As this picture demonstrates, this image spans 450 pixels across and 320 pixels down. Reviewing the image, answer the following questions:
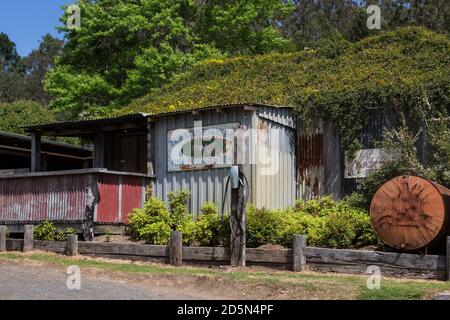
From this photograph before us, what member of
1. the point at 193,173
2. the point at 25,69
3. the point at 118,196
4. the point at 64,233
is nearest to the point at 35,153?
the point at 118,196

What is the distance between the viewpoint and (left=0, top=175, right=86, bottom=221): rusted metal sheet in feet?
57.1

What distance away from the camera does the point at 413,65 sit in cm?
1930

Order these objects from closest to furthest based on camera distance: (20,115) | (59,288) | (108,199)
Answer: (59,288) < (108,199) < (20,115)

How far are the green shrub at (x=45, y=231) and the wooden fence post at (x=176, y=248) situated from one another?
4.12m

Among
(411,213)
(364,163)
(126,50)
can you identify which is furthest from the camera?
(126,50)

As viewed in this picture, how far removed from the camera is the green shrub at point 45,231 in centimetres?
1742

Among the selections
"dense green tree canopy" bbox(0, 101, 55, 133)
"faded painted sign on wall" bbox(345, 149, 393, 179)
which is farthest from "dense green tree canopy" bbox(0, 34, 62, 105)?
"faded painted sign on wall" bbox(345, 149, 393, 179)

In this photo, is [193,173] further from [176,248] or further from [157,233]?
[176,248]

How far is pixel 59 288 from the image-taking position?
11945 mm

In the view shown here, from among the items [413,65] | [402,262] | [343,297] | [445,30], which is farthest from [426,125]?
[445,30]

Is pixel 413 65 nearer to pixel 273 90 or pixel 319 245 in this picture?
pixel 273 90

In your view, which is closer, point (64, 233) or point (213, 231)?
point (213, 231)

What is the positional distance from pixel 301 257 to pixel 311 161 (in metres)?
5.88

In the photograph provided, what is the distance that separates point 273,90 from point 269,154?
2946 millimetres
